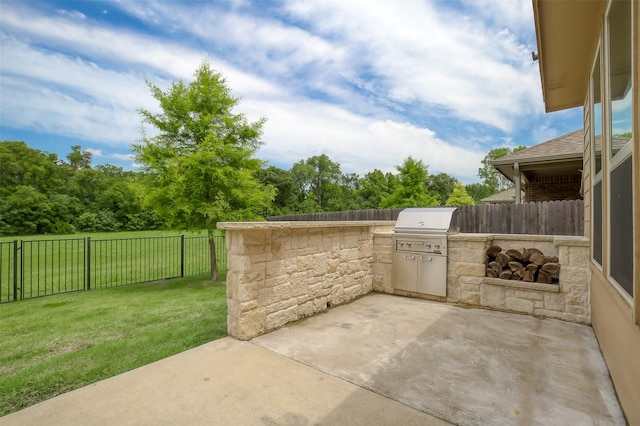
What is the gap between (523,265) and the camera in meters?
3.95

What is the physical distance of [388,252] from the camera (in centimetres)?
488

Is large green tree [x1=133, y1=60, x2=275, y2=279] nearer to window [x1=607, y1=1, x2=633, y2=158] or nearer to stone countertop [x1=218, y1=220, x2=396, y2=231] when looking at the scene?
stone countertop [x1=218, y1=220, x2=396, y2=231]

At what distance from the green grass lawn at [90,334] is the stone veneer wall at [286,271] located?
567 millimetres

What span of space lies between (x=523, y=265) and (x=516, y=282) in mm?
293

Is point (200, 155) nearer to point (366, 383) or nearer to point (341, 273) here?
point (341, 273)

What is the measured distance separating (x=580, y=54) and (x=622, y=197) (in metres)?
2.26

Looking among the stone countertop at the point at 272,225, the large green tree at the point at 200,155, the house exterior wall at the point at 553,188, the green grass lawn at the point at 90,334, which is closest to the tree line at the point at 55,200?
the large green tree at the point at 200,155

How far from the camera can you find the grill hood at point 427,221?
451cm

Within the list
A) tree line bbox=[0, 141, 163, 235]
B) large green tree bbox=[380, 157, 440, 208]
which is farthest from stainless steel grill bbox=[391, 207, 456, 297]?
tree line bbox=[0, 141, 163, 235]

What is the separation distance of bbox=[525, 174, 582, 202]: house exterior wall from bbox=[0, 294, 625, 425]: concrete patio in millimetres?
9353

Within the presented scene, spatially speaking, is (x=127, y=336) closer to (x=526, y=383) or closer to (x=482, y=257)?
(x=526, y=383)

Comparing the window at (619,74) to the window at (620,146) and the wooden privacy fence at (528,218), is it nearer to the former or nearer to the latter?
the window at (620,146)

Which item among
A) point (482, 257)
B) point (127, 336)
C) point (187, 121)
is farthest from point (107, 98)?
point (482, 257)

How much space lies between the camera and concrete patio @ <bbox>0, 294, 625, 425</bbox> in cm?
172
